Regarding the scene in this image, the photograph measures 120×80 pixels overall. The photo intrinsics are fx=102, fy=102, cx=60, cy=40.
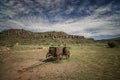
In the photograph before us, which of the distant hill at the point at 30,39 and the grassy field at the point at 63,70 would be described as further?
the distant hill at the point at 30,39

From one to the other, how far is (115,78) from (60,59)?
5.57 metres

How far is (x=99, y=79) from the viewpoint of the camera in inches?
200

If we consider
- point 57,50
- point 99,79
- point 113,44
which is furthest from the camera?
point 113,44

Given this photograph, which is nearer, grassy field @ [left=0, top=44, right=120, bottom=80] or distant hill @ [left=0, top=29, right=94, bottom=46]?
grassy field @ [left=0, top=44, right=120, bottom=80]

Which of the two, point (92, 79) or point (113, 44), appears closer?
point (92, 79)

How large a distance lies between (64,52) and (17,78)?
593 cm

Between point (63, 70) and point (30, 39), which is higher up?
point (30, 39)

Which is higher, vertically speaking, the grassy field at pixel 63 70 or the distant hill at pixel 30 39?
the distant hill at pixel 30 39

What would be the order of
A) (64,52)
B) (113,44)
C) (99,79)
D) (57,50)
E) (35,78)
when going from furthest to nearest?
(113,44)
(64,52)
(57,50)
(35,78)
(99,79)

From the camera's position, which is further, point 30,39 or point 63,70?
point 30,39

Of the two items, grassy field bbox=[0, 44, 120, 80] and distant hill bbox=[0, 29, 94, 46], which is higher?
distant hill bbox=[0, 29, 94, 46]

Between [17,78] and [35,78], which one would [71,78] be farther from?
[17,78]

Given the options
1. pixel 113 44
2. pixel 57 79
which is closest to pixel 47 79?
pixel 57 79

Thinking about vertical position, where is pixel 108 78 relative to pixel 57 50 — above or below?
below
